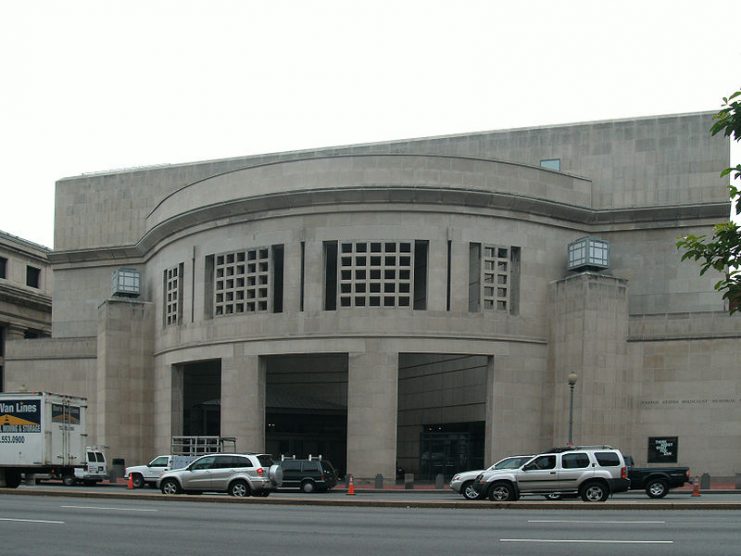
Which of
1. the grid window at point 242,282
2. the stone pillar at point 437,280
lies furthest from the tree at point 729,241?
the grid window at point 242,282

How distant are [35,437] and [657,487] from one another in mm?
21272

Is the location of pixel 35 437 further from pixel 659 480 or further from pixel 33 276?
pixel 33 276

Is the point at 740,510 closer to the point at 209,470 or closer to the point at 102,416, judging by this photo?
the point at 209,470

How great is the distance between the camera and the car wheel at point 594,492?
29016 mm

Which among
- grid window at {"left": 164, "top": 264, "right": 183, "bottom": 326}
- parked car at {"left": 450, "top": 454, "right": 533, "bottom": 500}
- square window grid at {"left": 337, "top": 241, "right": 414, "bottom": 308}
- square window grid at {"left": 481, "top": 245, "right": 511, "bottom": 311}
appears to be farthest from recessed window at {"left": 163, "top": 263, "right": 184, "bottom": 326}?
parked car at {"left": 450, "top": 454, "right": 533, "bottom": 500}

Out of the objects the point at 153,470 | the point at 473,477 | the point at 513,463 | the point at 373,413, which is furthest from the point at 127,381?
the point at 513,463

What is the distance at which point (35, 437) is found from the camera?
3366 centimetres

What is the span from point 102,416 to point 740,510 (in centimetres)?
3693

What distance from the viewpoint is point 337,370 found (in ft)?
190

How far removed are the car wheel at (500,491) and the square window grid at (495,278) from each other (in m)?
16.3

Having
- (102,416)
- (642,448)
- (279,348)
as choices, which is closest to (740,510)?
(642,448)

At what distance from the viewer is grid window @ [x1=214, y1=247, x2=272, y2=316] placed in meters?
46.4

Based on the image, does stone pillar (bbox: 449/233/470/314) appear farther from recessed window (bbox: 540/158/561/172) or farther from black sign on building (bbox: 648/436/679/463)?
black sign on building (bbox: 648/436/679/463)

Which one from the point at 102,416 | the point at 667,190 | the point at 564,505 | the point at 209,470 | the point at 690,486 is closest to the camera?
the point at 564,505
